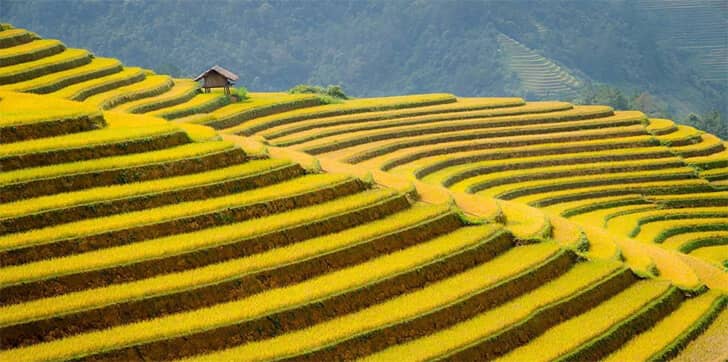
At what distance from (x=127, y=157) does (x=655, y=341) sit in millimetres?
10869

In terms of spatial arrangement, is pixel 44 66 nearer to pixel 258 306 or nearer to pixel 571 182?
pixel 571 182

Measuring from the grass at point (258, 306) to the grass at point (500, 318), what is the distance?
68 centimetres

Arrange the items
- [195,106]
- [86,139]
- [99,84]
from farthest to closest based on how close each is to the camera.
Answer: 1. [195,106]
2. [99,84]
3. [86,139]

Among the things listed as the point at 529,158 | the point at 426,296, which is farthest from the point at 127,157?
the point at 529,158

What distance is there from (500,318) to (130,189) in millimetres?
7268

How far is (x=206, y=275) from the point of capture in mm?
16625

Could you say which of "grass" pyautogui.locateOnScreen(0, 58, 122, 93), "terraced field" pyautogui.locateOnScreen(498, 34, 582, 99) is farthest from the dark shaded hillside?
"grass" pyautogui.locateOnScreen(0, 58, 122, 93)

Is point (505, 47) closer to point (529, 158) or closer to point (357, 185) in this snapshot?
point (529, 158)

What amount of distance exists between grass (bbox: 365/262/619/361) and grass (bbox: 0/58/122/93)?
56.3 feet

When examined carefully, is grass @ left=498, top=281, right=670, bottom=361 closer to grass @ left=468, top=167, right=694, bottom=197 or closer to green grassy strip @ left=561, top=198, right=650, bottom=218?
green grassy strip @ left=561, top=198, right=650, bottom=218

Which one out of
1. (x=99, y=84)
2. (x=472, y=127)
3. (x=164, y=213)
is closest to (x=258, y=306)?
(x=164, y=213)

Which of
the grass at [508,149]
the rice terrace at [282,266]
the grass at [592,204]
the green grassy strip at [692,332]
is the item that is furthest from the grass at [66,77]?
the green grassy strip at [692,332]

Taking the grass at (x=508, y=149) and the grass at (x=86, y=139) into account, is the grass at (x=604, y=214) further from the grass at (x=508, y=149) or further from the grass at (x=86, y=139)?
the grass at (x=86, y=139)

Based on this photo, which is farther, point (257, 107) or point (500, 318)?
point (257, 107)
